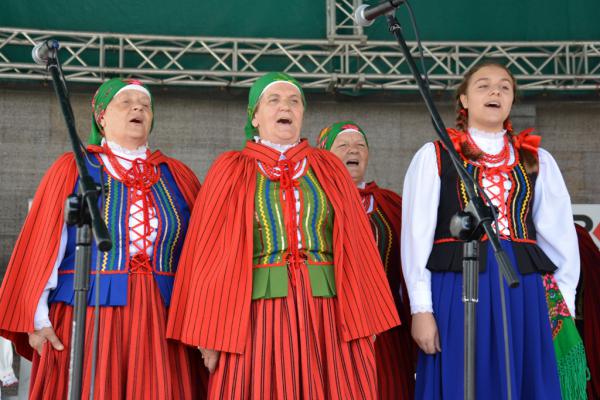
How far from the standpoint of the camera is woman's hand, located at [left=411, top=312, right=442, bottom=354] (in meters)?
3.88

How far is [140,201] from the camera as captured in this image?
4043mm

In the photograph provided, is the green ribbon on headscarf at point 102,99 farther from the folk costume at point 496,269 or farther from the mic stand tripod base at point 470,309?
the mic stand tripod base at point 470,309

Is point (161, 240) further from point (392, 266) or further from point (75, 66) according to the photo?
point (75, 66)

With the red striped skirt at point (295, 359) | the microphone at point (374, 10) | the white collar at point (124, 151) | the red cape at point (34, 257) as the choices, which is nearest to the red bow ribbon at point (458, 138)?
the microphone at point (374, 10)

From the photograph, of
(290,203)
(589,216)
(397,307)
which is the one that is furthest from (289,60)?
(290,203)

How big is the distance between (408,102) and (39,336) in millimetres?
4472

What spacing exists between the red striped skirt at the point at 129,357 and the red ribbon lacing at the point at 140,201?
0.20 feet

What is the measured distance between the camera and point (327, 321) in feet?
12.2

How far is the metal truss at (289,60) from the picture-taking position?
680cm

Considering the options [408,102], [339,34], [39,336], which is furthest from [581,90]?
[39,336]

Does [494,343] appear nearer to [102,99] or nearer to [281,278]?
[281,278]

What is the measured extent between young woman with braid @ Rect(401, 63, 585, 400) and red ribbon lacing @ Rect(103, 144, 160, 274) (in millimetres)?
1090

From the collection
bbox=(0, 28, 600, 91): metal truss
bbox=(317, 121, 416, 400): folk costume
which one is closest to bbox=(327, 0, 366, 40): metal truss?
bbox=(0, 28, 600, 91): metal truss

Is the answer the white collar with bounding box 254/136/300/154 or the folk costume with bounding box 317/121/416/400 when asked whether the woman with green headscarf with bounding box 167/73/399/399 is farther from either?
the folk costume with bounding box 317/121/416/400
